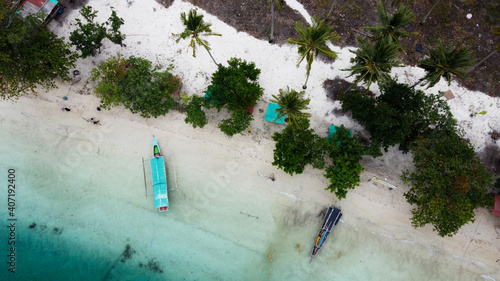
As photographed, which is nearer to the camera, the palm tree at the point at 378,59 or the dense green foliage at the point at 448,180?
the palm tree at the point at 378,59

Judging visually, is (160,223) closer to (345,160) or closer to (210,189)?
(210,189)

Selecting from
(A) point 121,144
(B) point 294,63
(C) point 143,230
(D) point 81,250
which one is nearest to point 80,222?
(D) point 81,250

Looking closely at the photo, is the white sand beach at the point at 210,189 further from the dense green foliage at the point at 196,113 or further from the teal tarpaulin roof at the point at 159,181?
the dense green foliage at the point at 196,113

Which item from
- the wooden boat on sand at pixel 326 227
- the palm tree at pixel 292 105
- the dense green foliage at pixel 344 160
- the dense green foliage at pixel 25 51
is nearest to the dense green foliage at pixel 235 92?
the palm tree at pixel 292 105

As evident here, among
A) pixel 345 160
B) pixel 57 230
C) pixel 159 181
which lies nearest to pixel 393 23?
pixel 345 160

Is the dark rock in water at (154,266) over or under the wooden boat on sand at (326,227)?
under

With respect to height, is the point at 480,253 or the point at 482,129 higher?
the point at 482,129

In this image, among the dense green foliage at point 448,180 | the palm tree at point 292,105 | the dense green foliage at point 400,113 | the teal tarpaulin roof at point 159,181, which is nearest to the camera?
the palm tree at point 292,105

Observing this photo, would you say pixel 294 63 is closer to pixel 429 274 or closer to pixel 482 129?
pixel 482 129
